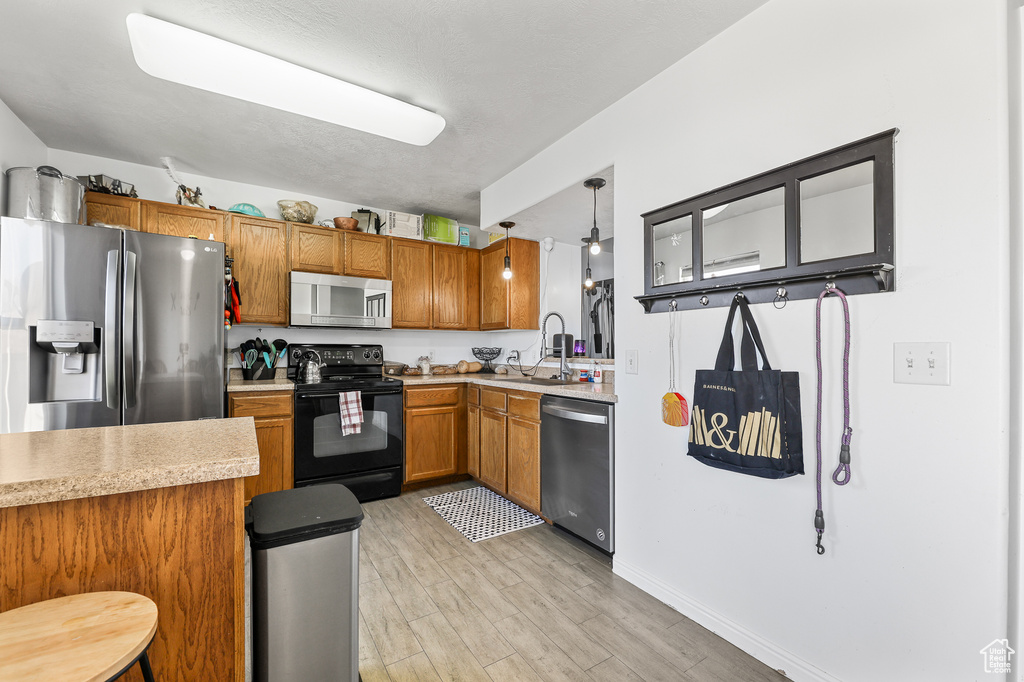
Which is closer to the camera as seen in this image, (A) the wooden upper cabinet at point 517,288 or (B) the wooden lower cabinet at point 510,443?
(B) the wooden lower cabinet at point 510,443

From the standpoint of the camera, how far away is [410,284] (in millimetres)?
4141

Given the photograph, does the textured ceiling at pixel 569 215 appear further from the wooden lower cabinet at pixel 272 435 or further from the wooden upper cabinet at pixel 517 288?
the wooden lower cabinet at pixel 272 435

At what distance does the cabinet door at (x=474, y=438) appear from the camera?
3746mm

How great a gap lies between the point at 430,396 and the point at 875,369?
9.97ft

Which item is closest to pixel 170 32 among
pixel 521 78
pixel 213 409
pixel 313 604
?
pixel 521 78

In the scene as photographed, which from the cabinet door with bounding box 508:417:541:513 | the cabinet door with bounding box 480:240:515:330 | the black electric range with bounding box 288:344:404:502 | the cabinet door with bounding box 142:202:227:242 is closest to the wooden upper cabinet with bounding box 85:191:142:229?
the cabinet door with bounding box 142:202:227:242

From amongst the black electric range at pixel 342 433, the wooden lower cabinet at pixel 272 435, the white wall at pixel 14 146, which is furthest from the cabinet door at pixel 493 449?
the white wall at pixel 14 146

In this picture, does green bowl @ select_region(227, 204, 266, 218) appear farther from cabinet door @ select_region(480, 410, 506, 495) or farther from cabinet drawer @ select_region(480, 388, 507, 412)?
cabinet door @ select_region(480, 410, 506, 495)

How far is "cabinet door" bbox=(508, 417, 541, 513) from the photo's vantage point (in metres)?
2.99

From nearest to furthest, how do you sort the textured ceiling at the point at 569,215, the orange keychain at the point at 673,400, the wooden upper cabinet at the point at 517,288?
the orange keychain at the point at 673,400, the textured ceiling at the point at 569,215, the wooden upper cabinet at the point at 517,288

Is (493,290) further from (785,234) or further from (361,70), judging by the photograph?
(785,234)

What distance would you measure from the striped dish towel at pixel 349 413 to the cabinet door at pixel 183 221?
152cm

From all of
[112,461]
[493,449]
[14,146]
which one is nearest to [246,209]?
[14,146]

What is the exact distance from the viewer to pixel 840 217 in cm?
→ 151
